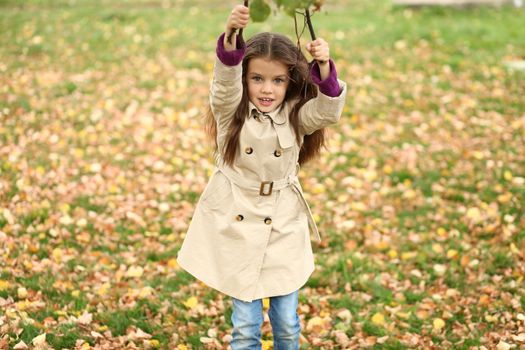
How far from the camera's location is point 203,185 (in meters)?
5.63

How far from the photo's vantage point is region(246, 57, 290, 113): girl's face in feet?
8.65

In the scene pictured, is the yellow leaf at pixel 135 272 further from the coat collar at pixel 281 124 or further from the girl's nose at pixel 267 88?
the girl's nose at pixel 267 88

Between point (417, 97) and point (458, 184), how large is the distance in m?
2.47

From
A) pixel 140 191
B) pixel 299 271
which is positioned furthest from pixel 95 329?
pixel 140 191

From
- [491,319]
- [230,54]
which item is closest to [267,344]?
[491,319]

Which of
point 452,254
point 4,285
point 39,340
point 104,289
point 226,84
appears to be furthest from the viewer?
point 452,254

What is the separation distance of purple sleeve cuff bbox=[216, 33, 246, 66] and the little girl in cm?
13

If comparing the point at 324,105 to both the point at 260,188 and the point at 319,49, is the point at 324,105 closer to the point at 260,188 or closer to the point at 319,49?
the point at 319,49

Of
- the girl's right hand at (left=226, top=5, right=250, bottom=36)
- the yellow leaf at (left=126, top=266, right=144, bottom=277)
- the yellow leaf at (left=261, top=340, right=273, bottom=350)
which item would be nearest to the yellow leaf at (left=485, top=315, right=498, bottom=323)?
the yellow leaf at (left=261, top=340, right=273, bottom=350)

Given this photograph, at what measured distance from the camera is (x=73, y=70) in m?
8.52

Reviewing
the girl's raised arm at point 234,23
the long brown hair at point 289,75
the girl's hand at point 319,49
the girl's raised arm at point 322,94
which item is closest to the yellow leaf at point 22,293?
the long brown hair at point 289,75

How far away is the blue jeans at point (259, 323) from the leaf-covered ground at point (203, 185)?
664 millimetres

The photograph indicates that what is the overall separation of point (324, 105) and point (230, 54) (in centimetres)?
45

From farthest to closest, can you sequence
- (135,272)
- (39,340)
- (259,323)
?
A: (135,272)
(39,340)
(259,323)
